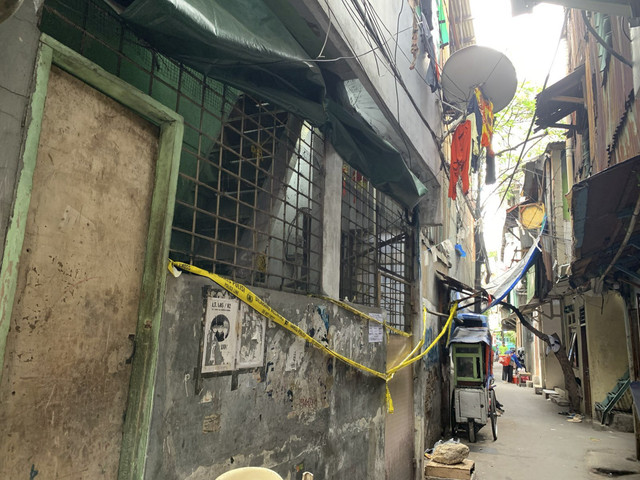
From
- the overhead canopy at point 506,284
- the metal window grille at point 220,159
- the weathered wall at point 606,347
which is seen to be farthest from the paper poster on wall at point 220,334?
the weathered wall at point 606,347

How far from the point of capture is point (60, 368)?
208 centimetres

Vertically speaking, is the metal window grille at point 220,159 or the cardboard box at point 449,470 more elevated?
the metal window grille at point 220,159

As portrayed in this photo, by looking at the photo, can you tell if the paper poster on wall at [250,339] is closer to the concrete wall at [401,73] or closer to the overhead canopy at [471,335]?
the concrete wall at [401,73]

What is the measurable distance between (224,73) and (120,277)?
1.64 metres

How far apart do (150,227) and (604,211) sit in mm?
5204

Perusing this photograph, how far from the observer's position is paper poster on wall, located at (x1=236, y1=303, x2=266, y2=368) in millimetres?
3289

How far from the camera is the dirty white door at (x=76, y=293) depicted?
1936 mm

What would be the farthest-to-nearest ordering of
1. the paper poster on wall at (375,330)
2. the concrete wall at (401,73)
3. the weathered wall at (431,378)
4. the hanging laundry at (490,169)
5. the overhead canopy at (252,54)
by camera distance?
the hanging laundry at (490,169) < the weathered wall at (431,378) < the paper poster on wall at (375,330) < the concrete wall at (401,73) < the overhead canopy at (252,54)

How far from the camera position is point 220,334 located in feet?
10.0

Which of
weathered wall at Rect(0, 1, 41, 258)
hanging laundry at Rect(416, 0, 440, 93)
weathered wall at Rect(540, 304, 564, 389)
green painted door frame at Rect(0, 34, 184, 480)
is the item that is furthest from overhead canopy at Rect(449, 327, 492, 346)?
weathered wall at Rect(0, 1, 41, 258)

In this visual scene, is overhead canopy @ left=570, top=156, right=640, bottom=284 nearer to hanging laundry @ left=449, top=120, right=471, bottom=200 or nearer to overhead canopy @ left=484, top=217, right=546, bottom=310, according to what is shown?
hanging laundry @ left=449, top=120, right=471, bottom=200

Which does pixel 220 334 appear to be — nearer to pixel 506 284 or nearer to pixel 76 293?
pixel 76 293

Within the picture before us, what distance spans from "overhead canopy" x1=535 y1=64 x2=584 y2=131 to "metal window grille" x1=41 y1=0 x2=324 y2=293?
8.71 meters

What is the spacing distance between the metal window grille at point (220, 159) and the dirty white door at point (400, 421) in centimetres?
273
